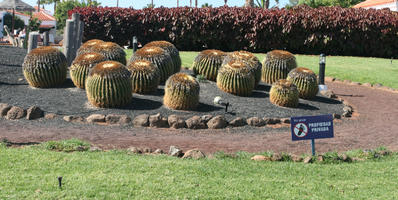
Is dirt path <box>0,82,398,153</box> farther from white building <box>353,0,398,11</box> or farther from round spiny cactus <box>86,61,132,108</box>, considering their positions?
white building <box>353,0,398,11</box>

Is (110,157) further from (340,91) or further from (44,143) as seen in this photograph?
(340,91)

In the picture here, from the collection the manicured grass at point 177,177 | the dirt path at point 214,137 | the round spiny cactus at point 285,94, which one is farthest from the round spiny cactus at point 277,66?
the manicured grass at point 177,177

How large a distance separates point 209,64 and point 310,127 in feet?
23.5

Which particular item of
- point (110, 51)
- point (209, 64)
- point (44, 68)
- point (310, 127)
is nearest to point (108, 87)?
point (44, 68)

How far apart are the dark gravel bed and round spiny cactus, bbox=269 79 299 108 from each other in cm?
19

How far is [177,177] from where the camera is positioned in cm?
611

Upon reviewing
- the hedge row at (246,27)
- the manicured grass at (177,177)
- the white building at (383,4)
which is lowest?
the manicured grass at (177,177)

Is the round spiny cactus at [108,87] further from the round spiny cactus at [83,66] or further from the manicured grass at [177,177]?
the manicured grass at [177,177]

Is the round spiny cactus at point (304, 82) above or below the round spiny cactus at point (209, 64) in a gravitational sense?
below

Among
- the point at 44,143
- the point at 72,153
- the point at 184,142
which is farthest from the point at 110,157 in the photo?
the point at 184,142

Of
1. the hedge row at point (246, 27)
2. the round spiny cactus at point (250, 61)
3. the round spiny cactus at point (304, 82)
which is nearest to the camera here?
Answer: the round spiny cactus at point (304, 82)

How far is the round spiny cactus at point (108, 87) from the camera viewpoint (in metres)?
11.0

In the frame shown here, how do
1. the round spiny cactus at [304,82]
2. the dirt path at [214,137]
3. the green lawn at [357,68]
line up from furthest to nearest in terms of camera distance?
the green lawn at [357,68], the round spiny cactus at [304,82], the dirt path at [214,137]

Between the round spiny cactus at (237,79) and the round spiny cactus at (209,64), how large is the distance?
1270 millimetres
